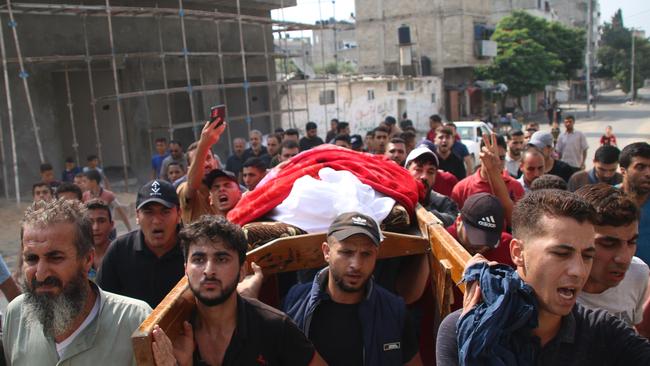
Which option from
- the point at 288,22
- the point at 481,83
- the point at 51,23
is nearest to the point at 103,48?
the point at 51,23

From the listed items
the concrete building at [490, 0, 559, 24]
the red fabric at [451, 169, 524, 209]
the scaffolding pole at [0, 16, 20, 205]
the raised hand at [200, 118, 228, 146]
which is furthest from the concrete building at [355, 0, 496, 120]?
the raised hand at [200, 118, 228, 146]

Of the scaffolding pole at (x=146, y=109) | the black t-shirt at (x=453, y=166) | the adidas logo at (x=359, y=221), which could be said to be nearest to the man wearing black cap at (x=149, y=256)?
the adidas logo at (x=359, y=221)

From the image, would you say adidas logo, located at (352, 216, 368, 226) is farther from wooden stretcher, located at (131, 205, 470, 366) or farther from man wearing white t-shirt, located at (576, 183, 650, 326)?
man wearing white t-shirt, located at (576, 183, 650, 326)

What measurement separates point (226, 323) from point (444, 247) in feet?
3.32

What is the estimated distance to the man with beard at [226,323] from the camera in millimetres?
2270

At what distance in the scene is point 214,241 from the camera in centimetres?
235

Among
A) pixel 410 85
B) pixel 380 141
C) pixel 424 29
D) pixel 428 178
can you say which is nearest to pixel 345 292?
pixel 428 178

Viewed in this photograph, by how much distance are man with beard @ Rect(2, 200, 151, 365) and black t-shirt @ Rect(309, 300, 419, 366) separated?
74cm

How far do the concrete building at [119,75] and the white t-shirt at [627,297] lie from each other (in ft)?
31.3

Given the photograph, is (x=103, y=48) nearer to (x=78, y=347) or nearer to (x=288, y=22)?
(x=288, y=22)

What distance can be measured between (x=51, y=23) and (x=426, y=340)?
10402 mm

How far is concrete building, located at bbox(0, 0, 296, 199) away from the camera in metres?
10.5

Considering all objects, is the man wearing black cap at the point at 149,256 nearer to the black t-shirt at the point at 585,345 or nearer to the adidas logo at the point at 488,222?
the adidas logo at the point at 488,222

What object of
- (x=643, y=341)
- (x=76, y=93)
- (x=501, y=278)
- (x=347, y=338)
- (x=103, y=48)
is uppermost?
(x=103, y=48)
